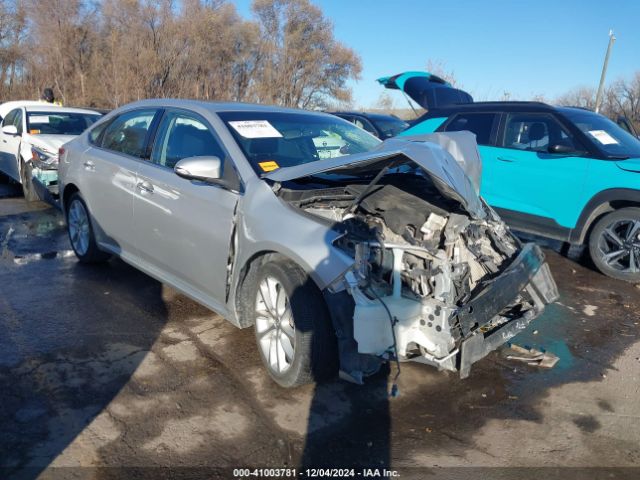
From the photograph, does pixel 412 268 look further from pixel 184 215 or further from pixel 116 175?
pixel 116 175

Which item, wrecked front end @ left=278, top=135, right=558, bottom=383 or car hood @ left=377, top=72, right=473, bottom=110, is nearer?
wrecked front end @ left=278, top=135, right=558, bottom=383

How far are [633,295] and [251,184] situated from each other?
4204 millimetres

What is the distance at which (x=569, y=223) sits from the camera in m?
6.15

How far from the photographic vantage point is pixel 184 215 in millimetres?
3912

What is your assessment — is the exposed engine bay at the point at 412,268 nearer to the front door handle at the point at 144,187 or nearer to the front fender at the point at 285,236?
the front fender at the point at 285,236

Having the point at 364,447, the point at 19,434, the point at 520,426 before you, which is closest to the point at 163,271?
the point at 19,434

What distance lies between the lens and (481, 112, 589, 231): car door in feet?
20.1

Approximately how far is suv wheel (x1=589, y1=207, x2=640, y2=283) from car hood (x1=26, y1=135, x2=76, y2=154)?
24.8 ft

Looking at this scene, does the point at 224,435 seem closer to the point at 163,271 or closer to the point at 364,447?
the point at 364,447

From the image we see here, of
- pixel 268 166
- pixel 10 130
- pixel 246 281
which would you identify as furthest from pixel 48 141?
pixel 246 281

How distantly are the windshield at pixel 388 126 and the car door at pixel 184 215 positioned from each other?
7953 millimetres

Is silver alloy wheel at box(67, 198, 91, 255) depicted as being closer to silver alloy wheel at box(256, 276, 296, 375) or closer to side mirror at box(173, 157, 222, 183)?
side mirror at box(173, 157, 222, 183)

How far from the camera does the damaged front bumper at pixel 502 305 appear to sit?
2957mm

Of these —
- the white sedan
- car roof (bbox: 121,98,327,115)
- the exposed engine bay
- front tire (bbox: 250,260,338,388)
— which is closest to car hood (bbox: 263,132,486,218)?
the exposed engine bay
